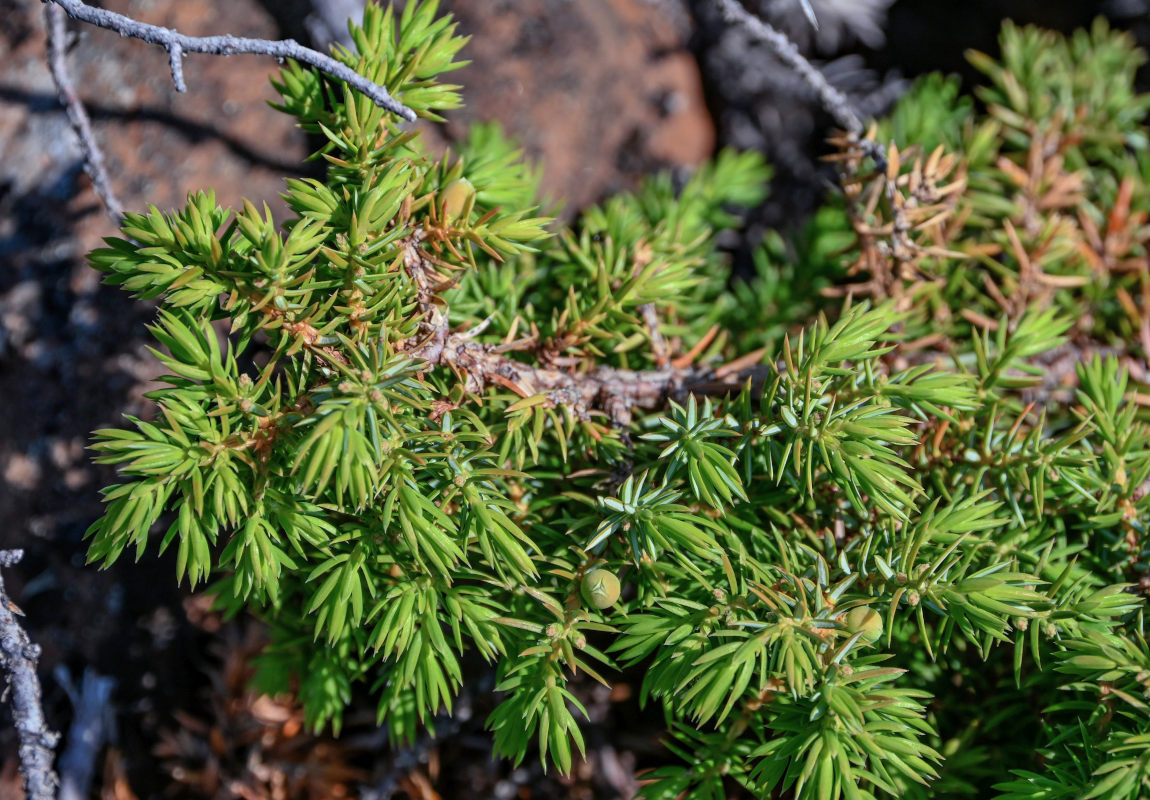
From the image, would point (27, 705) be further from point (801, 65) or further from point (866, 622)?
point (801, 65)

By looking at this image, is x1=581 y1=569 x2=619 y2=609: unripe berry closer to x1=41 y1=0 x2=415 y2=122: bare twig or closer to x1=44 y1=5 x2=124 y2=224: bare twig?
x1=41 y1=0 x2=415 y2=122: bare twig

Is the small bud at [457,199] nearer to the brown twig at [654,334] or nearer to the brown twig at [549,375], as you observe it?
the brown twig at [549,375]

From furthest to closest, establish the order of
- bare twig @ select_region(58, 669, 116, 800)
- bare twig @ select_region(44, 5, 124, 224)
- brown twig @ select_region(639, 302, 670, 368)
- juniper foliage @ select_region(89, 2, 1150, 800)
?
bare twig @ select_region(58, 669, 116, 800) < bare twig @ select_region(44, 5, 124, 224) < brown twig @ select_region(639, 302, 670, 368) < juniper foliage @ select_region(89, 2, 1150, 800)

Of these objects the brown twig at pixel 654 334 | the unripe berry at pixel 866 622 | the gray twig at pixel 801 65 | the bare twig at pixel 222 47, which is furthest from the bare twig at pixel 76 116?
the unripe berry at pixel 866 622

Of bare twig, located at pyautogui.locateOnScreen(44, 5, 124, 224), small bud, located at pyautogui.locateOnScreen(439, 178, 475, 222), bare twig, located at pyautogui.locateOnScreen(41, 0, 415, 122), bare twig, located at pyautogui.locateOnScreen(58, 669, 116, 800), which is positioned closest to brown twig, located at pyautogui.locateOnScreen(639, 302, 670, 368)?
small bud, located at pyautogui.locateOnScreen(439, 178, 475, 222)

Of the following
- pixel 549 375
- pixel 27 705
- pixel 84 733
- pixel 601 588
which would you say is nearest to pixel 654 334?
pixel 549 375

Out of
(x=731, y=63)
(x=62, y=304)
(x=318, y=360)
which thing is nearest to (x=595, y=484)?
(x=318, y=360)
